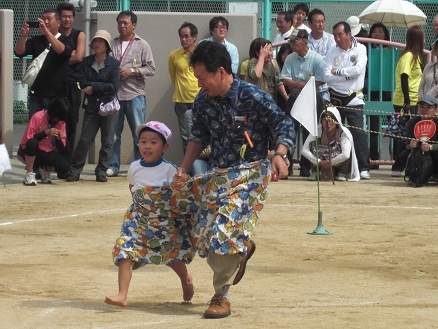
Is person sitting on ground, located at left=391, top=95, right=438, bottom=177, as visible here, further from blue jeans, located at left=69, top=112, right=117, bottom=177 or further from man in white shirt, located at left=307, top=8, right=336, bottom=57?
blue jeans, located at left=69, top=112, right=117, bottom=177

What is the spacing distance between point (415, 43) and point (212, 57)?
9.67 metres

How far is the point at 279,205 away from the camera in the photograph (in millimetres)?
13281

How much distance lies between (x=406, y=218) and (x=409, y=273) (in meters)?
3.36

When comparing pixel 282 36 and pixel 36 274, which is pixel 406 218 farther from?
pixel 282 36

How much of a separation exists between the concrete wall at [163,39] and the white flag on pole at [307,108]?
5.65 meters

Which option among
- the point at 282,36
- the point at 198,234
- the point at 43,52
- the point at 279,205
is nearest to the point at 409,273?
the point at 198,234

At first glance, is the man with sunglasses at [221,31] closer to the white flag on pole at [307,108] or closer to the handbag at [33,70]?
the handbag at [33,70]

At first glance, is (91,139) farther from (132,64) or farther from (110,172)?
(132,64)

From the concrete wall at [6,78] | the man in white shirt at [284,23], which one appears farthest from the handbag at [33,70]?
the man in white shirt at [284,23]

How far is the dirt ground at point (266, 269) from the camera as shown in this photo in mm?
7215

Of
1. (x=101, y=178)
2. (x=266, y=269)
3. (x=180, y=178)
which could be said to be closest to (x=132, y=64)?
(x=101, y=178)

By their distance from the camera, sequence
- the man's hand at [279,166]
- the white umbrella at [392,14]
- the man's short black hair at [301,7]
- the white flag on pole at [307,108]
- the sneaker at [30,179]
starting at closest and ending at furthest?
the man's hand at [279,166], the white flag on pole at [307,108], the sneaker at [30,179], the man's short black hair at [301,7], the white umbrella at [392,14]

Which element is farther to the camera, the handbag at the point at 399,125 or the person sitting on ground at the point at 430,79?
the handbag at the point at 399,125

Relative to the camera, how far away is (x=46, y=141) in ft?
49.1
